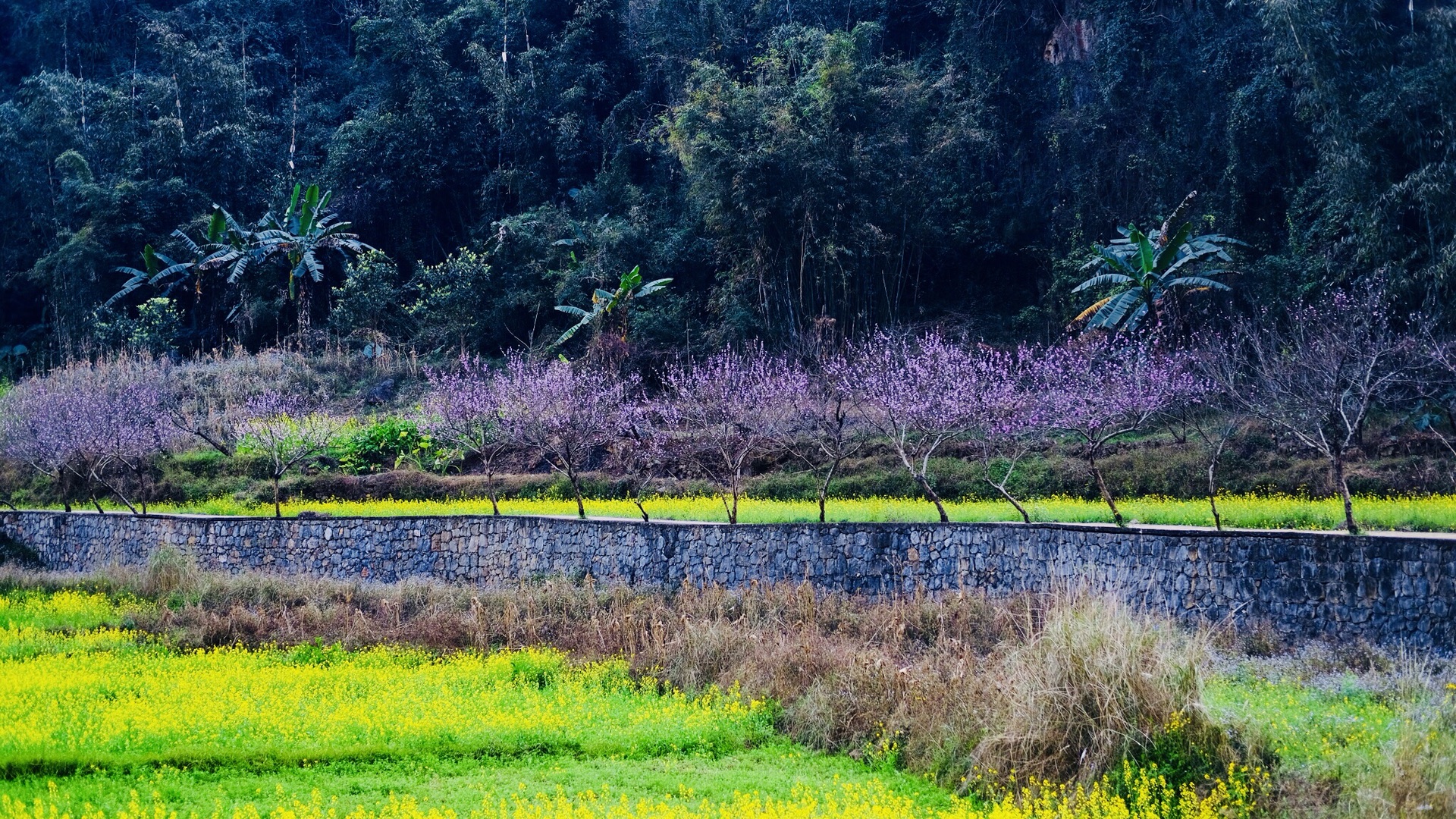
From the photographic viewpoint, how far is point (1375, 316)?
23141mm

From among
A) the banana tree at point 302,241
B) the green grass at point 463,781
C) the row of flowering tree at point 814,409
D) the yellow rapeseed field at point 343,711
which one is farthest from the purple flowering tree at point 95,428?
the green grass at point 463,781

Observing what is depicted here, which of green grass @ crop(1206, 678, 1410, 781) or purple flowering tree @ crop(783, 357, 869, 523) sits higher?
purple flowering tree @ crop(783, 357, 869, 523)

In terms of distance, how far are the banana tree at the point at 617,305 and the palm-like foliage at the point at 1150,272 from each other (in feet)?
41.7

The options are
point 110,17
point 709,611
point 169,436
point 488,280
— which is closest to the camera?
point 709,611

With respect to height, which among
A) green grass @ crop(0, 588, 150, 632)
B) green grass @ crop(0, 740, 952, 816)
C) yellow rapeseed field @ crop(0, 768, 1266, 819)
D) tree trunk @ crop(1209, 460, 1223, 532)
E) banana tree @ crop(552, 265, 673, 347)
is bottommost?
green grass @ crop(0, 588, 150, 632)

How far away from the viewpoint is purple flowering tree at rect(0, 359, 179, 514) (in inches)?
1217

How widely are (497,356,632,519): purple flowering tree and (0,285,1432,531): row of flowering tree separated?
9 cm

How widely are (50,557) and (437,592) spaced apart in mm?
14908

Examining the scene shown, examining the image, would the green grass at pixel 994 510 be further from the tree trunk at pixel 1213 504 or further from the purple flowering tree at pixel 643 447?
the purple flowering tree at pixel 643 447

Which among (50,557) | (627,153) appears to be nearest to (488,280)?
(627,153)

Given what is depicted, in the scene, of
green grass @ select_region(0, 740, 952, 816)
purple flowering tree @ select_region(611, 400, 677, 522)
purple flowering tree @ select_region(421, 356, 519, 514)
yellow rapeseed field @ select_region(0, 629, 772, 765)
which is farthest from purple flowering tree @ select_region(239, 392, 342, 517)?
green grass @ select_region(0, 740, 952, 816)

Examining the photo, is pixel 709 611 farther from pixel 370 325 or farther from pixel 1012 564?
pixel 370 325

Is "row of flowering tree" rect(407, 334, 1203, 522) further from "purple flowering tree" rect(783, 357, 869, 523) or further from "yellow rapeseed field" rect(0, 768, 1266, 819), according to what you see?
"yellow rapeseed field" rect(0, 768, 1266, 819)

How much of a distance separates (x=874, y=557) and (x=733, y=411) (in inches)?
238
